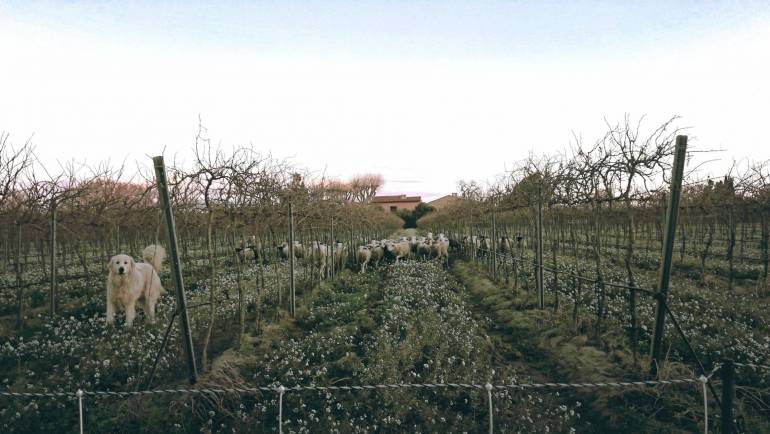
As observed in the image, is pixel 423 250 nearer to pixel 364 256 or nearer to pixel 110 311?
pixel 364 256

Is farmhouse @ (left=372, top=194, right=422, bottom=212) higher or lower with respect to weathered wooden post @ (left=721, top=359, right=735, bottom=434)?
higher

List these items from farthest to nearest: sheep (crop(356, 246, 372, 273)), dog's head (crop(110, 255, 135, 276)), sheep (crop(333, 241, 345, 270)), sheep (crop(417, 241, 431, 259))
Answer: sheep (crop(417, 241, 431, 259)) → sheep (crop(356, 246, 372, 273)) → sheep (crop(333, 241, 345, 270)) → dog's head (crop(110, 255, 135, 276))

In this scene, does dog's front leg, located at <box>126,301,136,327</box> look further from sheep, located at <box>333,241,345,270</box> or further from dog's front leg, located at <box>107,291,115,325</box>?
sheep, located at <box>333,241,345,270</box>

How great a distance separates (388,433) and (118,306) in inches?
311

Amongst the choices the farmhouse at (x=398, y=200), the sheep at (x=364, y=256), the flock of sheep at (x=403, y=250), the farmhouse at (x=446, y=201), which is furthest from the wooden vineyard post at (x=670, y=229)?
the farmhouse at (x=398, y=200)

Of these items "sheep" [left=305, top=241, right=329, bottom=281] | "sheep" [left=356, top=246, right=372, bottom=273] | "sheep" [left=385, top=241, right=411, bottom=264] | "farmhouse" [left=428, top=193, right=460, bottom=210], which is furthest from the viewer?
"farmhouse" [left=428, top=193, right=460, bottom=210]

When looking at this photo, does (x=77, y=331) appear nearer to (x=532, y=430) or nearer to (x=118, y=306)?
(x=118, y=306)

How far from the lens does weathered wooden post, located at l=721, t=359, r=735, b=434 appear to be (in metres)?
3.88

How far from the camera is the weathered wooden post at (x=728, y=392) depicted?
3.88 m

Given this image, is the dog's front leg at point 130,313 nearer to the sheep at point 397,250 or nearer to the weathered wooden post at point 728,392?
the weathered wooden post at point 728,392

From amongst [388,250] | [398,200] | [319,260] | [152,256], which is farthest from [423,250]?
[398,200]

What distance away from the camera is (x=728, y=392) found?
3959mm

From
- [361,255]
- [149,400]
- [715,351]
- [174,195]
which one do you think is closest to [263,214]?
[174,195]

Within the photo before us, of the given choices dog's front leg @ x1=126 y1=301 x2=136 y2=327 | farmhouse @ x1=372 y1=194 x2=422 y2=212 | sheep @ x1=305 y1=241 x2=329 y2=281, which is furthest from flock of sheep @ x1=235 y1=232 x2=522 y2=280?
farmhouse @ x1=372 y1=194 x2=422 y2=212
